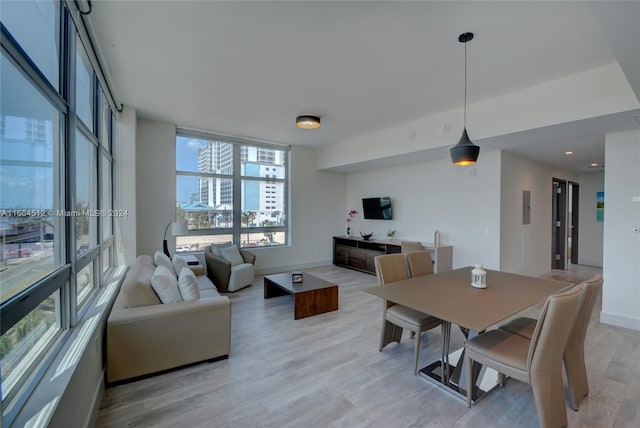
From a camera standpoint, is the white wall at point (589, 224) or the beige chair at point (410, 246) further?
the white wall at point (589, 224)

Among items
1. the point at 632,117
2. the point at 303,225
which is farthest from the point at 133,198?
the point at 632,117

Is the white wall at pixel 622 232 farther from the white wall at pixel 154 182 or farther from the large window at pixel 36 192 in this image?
the white wall at pixel 154 182

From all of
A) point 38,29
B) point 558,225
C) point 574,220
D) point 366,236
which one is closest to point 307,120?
point 38,29

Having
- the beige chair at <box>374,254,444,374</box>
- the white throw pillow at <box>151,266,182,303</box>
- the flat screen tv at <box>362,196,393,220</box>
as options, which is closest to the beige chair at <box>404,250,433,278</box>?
the beige chair at <box>374,254,444,374</box>

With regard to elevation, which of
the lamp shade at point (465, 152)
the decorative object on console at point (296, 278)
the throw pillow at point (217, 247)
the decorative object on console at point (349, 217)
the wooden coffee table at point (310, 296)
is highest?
the lamp shade at point (465, 152)

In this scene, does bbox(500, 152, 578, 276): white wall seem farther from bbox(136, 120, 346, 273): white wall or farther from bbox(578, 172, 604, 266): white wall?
bbox(136, 120, 346, 273): white wall

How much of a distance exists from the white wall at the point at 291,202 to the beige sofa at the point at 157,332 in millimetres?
2561

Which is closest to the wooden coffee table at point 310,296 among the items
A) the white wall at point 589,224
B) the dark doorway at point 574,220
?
the dark doorway at point 574,220

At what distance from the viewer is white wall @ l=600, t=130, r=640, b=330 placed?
3.38 m

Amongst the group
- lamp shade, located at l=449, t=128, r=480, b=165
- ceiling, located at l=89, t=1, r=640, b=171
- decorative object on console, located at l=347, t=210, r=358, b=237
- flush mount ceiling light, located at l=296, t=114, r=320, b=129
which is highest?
ceiling, located at l=89, t=1, r=640, b=171

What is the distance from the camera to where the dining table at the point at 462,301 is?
188cm

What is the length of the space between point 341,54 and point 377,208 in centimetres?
430

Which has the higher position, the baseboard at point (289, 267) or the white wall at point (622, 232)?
the white wall at point (622, 232)

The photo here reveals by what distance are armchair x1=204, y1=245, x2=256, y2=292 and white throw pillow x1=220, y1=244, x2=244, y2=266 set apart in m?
0.06
